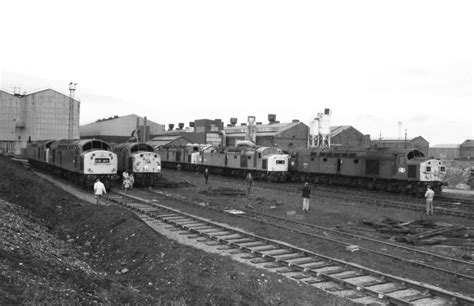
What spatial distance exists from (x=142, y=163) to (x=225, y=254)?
64.3 feet

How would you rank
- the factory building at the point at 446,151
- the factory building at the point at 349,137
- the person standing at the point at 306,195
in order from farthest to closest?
1. the factory building at the point at 446,151
2. the factory building at the point at 349,137
3. the person standing at the point at 306,195

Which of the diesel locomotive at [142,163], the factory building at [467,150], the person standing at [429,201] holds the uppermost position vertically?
the factory building at [467,150]

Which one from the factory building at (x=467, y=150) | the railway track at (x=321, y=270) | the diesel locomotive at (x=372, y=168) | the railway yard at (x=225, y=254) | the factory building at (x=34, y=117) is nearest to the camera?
the railway yard at (x=225, y=254)

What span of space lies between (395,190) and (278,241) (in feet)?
72.5

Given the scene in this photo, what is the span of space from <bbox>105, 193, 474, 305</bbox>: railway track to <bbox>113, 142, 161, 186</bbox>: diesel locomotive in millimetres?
14303

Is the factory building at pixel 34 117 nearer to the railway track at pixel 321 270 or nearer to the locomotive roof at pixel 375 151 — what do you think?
the locomotive roof at pixel 375 151

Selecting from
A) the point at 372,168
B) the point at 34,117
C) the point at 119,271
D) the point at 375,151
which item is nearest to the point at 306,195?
the point at 119,271

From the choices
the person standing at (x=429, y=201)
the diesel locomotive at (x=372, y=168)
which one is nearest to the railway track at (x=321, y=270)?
the person standing at (x=429, y=201)

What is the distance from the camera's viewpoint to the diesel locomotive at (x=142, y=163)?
3162 cm

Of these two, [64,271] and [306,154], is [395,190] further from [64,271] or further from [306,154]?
[64,271]

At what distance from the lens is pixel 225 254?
13523 mm

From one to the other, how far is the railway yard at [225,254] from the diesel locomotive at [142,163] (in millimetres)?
7882

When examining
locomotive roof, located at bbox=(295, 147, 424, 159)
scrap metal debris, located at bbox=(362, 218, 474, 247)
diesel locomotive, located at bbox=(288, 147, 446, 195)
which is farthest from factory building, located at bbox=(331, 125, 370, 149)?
scrap metal debris, located at bbox=(362, 218, 474, 247)

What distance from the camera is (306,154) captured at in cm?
4228
